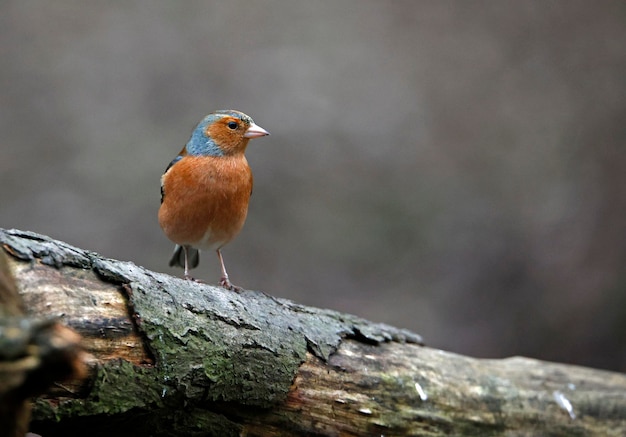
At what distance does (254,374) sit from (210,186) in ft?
5.56

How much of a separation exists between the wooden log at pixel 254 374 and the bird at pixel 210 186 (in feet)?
3.43

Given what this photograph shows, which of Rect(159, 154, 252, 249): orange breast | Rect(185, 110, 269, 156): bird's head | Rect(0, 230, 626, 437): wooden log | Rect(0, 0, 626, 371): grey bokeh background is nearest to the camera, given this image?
Rect(0, 230, 626, 437): wooden log

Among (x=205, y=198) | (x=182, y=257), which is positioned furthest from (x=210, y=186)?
(x=182, y=257)

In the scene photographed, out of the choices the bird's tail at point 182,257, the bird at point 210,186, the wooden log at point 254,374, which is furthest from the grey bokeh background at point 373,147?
the wooden log at point 254,374

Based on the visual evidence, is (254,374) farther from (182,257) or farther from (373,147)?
(373,147)

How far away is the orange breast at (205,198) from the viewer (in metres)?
4.54

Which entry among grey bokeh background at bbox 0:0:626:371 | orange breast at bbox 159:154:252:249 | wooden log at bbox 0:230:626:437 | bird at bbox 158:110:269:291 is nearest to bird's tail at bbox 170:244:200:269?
bird at bbox 158:110:269:291

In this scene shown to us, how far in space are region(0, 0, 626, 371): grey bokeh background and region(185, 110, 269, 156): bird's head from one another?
9.48ft

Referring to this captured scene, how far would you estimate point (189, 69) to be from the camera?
9.11 metres

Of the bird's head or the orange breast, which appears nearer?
the orange breast

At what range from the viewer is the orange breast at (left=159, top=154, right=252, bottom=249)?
454cm

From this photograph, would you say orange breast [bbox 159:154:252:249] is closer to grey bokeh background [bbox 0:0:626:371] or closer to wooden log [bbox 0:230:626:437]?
wooden log [bbox 0:230:626:437]

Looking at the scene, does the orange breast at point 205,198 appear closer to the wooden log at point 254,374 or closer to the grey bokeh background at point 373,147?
Result: the wooden log at point 254,374

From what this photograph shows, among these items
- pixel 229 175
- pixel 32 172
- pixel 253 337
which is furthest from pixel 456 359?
pixel 32 172
